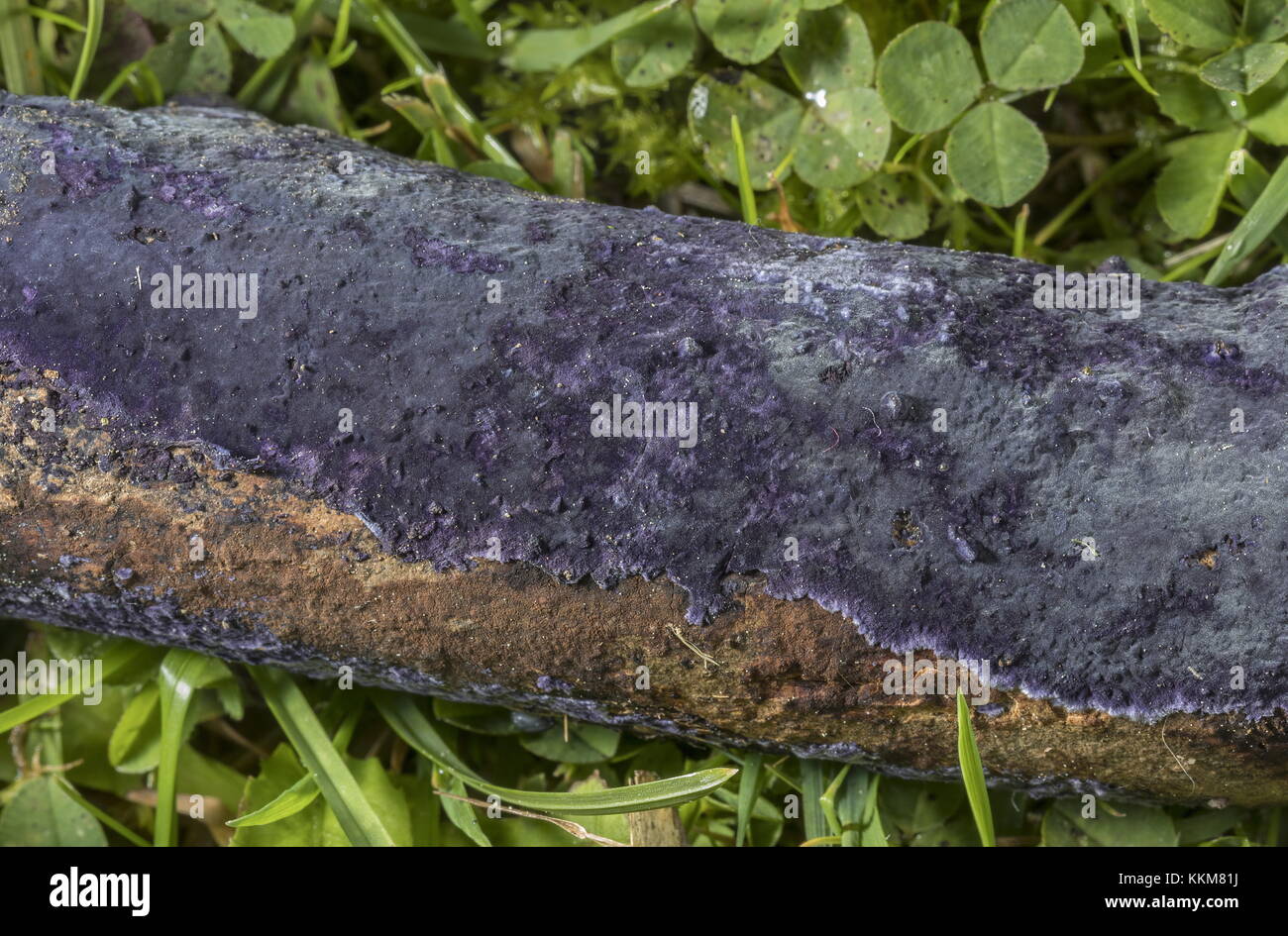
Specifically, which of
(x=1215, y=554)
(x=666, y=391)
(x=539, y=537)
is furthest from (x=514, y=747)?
(x=1215, y=554)

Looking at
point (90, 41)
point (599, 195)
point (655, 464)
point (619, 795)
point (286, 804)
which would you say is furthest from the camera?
point (599, 195)

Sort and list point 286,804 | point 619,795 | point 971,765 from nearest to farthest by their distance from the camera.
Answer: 1. point 971,765
2. point 619,795
3. point 286,804

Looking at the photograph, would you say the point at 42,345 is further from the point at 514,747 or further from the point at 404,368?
the point at 514,747

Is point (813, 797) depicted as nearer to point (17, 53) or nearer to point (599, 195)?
point (599, 195)

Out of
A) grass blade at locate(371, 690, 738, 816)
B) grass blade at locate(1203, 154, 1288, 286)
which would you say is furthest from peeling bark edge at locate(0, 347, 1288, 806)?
grass blade at locate(1203, 154, 1288, 286)

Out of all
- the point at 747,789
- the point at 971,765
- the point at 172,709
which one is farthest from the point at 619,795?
the point at 172,709
